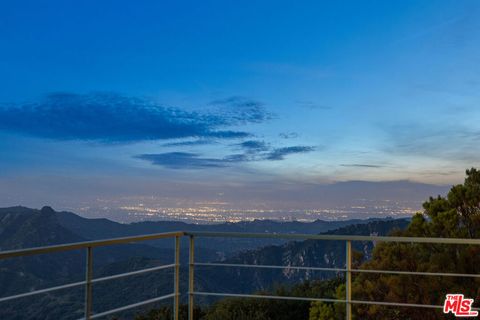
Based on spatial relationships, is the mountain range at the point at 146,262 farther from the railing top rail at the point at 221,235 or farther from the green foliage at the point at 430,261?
the railing top rail at the point at 221,235

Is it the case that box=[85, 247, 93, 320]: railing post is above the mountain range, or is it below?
above

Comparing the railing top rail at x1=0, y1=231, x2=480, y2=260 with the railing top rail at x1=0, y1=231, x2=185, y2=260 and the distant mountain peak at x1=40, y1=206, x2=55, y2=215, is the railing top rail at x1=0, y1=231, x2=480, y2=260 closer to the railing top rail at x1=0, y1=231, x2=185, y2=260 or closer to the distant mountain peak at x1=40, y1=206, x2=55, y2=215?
the railing top rail at x1=0, y1=231, x2=185, y2=260

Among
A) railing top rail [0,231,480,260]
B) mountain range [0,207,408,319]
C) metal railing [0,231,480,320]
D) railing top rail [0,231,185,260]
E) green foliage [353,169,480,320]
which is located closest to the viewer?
railing top rail [0,231,185,260]

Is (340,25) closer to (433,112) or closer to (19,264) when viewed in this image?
(433,112)

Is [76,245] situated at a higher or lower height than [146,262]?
higher

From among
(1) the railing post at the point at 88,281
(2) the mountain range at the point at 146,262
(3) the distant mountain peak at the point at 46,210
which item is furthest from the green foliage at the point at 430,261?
(3) the distant mountain peak at the point at 46,210

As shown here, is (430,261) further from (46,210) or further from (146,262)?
(46,210)

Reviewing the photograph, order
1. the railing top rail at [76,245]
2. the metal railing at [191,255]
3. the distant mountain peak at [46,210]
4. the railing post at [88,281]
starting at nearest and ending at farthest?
the railing top rail at [76,245], the metal railing at [191,255], the railing post at [88,281], the distant mountain peak at [46,210]

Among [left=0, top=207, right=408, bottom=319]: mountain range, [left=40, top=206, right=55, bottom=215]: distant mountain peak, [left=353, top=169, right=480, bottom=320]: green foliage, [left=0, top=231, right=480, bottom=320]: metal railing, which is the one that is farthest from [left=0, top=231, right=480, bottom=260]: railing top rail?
[left=40, top=206, right=55, bottom=215]: distant mountain peak

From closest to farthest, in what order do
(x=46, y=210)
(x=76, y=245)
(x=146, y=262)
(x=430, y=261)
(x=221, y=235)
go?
1. (x=76, y=245)
2. (x=221, y=235)
3. (x=430, y=261)
4. (x=146, y=262)
5. (x=46, y=210)

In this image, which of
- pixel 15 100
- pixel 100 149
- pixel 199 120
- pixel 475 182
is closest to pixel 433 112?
pixel 475 182

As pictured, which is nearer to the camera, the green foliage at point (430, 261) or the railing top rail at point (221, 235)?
the railing top rail at point (221, 235)

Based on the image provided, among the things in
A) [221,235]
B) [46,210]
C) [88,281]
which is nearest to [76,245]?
[88,281]

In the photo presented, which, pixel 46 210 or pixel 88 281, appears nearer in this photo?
pixel 88 281
